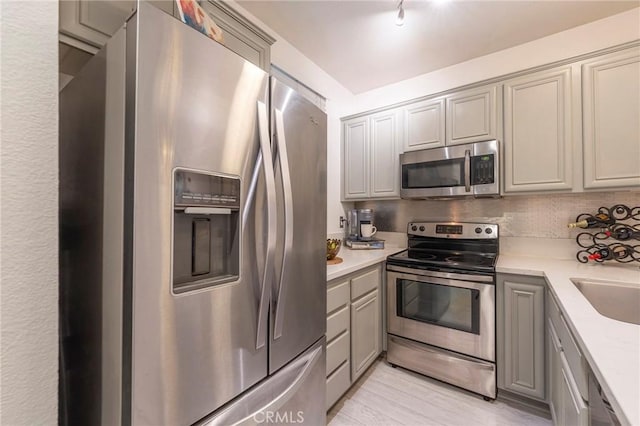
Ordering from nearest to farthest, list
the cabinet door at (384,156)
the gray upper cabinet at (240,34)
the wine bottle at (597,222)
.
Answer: the gray upper cabinet at (240,34), the wine bottle at (597,222), the cabinet door at (384,156)

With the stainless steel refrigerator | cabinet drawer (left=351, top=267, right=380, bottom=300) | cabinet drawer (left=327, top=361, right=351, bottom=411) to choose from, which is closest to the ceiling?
the stainless steel refrigerator

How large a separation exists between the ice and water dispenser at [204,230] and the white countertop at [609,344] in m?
0.96

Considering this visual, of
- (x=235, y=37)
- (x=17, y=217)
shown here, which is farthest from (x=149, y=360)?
(x=235, y=37)

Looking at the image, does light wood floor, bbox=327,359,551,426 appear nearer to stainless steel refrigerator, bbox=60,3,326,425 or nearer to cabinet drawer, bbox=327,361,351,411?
cabinet drawer, bbox=327,361,351,411

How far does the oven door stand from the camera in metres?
1.78

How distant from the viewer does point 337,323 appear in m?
1.62

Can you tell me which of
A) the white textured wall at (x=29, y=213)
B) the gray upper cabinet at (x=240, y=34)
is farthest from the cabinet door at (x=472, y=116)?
the white textured wall at (x=29, y=213)

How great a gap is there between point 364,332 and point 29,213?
1.88 m

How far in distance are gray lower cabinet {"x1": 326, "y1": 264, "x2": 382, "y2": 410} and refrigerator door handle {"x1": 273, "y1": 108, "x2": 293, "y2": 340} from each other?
1.93 ft

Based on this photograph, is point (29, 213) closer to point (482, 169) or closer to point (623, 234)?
point (482, 169)

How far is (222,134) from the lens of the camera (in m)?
0.79

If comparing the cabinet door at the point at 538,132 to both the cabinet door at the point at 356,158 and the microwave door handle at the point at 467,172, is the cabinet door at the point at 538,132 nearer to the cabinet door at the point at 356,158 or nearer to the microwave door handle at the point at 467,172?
the microwave door handle at the point at 467,172

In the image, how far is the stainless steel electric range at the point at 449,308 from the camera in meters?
1.78

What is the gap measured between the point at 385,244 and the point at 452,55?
1.84 meters
